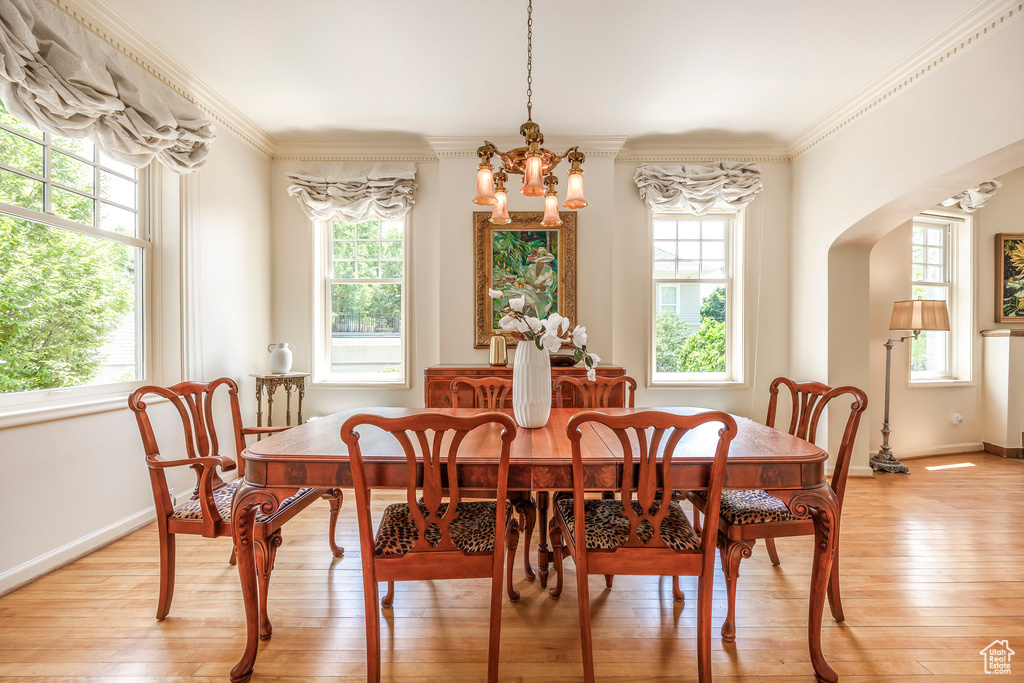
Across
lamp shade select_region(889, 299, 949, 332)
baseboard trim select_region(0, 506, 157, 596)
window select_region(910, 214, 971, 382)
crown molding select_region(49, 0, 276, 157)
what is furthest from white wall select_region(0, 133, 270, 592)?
window select_region(910, 214, 971, 382)

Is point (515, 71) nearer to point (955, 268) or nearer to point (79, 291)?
point (79, 291)

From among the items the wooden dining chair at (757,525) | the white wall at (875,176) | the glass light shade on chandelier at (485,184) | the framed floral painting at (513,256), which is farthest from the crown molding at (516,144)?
the wooden dining chair at (757,525)

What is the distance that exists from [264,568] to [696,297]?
4.04 metres

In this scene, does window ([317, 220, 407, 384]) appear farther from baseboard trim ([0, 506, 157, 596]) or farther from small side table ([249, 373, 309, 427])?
baseboard trim ([0, 506, 157, 596])

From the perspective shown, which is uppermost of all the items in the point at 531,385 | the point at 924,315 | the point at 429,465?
the point at 924,315

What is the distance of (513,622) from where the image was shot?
1.88 m

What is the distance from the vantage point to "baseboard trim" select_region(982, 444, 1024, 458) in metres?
4.44

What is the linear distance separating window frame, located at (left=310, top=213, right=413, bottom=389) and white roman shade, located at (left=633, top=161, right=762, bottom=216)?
7.23ft

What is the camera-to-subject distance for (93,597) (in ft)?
6.78

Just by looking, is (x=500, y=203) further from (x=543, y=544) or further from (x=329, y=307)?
(x=329, y=307)

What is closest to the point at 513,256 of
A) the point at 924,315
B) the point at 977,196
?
the point at 924,315

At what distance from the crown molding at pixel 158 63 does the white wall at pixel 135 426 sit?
14cm

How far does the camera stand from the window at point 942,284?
14.9ft

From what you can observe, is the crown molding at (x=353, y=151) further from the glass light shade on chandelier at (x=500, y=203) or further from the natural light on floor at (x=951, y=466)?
the natural light on floor at (x=951, y=466)
